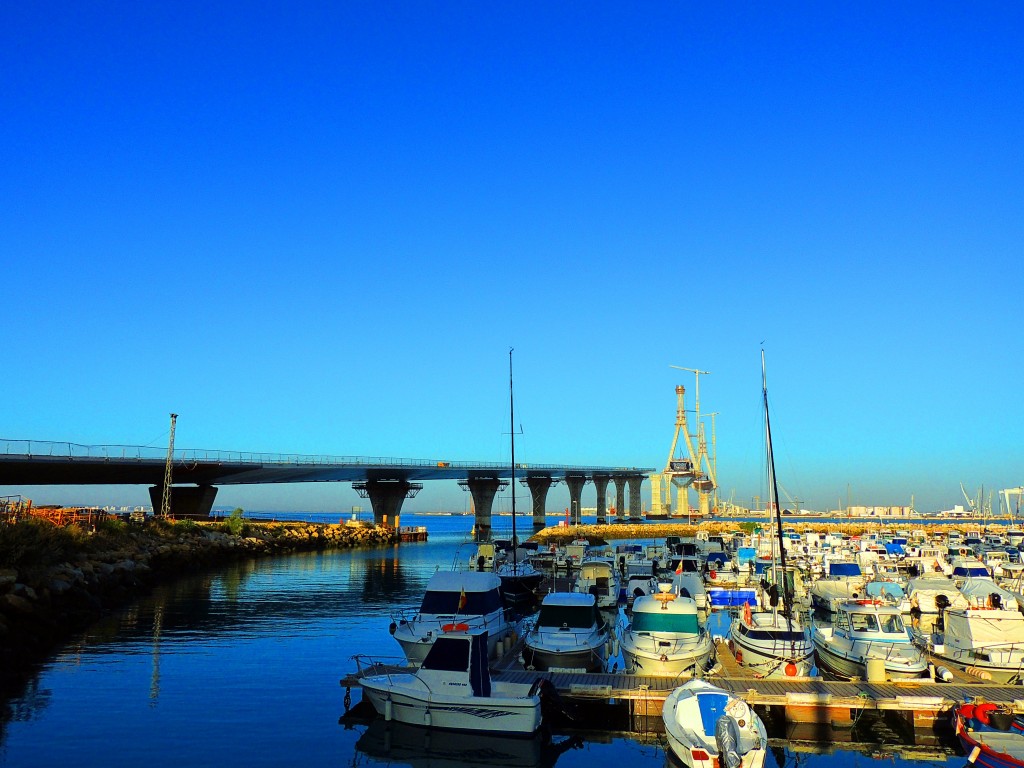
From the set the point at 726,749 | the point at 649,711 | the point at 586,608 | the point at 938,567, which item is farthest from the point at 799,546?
the point at 726,749

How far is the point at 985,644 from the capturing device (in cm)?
2366

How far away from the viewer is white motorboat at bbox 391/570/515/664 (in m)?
24.2

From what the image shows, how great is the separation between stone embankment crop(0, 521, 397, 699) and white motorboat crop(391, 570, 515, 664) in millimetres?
11491

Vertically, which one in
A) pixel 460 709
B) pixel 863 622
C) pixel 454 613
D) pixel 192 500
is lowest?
pixel 460 709

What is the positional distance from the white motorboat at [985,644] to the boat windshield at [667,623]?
800 cm

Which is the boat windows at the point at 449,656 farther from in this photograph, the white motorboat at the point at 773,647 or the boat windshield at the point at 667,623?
the white motorboat at the point at 773,647

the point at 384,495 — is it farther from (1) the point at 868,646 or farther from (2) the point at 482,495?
(1) the point at 868,646

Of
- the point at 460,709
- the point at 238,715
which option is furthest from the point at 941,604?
the point at 238,715

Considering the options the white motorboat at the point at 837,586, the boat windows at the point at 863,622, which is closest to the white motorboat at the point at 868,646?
the boat windows at the point at 863,622

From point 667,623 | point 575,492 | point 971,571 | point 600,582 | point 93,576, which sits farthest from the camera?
point 575,492

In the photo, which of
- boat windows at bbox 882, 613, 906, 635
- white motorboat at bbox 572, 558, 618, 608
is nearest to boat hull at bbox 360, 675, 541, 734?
boat windows at bbox 882, 613, 906, 635

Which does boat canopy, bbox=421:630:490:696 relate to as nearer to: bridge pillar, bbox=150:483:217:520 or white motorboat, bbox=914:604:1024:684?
white motorboat, bbox=914:604:1024:684

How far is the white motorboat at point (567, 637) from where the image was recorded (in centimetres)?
2352

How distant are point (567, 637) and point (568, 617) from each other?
1515 mm
